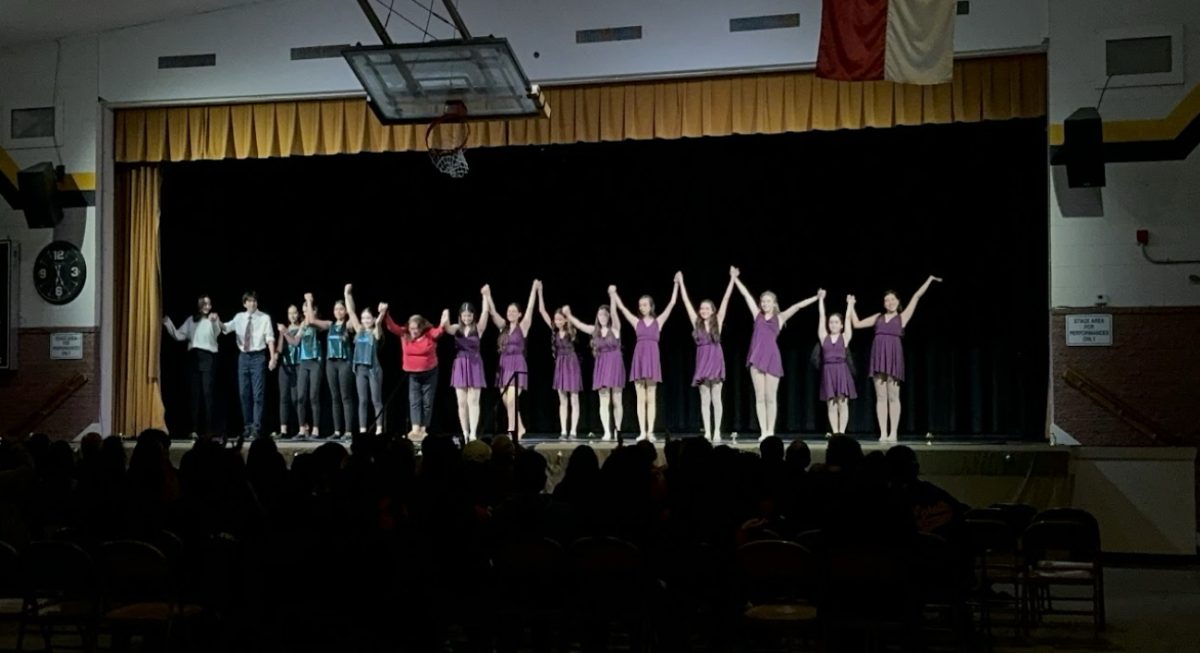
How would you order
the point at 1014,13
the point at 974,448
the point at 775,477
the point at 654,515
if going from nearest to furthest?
1. the point at 654,515
2. the point at 775,477
3. the point at 974,448
4. the point at 1014,13

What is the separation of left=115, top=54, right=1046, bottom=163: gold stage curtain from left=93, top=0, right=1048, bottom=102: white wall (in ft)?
0.88

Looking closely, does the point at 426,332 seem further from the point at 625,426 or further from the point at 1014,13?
the point at 1014,13

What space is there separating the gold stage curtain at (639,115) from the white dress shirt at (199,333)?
7.18 ft

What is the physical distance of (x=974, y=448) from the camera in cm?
1271

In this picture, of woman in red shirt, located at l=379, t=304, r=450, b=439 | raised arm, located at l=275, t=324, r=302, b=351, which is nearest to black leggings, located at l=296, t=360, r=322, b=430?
raised arm, located at l=275, t=324, r=302, b=351

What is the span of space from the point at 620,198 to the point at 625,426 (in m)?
3.16

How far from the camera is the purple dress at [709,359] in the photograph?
14.8m

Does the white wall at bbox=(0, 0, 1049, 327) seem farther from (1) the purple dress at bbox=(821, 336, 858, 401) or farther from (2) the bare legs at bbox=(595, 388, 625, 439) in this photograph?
(2) the bare legs at bbox=(595, 388, 625, 439)

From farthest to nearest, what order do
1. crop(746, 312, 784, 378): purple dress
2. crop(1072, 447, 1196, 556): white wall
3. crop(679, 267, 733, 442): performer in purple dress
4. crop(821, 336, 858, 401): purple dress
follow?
crop(679, 267, 733, 442): performer in purple dress < crop(746, 312, 784, 378): purple dress < crop(821, 336, 858, 401): purple dress < crop(1072, 447, 1196, 556): white wall

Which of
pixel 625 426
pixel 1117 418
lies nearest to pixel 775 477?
pixel 1117 418

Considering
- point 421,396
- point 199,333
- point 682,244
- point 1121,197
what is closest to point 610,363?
point 682,244

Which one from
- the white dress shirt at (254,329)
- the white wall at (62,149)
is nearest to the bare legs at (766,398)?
the white dress shirt at (254,329)

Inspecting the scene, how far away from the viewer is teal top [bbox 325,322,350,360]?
1554 cm

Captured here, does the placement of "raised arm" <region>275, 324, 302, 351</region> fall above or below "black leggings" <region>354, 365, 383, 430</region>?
above
